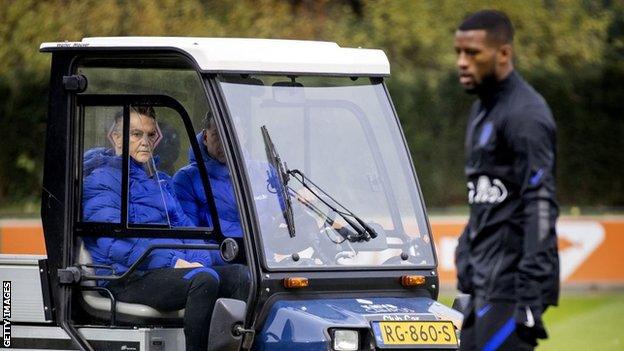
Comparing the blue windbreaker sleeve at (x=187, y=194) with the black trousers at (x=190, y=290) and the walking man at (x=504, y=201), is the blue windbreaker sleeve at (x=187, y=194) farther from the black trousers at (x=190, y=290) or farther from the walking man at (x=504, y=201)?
the walking man at (x=504, y=201)

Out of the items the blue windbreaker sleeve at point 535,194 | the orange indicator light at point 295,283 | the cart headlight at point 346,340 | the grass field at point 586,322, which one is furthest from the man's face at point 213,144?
the grass field at point 586,322

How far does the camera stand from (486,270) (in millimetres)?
5320

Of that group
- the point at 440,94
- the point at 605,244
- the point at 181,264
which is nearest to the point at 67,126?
the point at 181,264

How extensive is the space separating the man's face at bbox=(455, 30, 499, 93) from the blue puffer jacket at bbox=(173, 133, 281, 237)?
182cm

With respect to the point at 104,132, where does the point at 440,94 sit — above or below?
below

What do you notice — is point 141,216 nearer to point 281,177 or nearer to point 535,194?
point 281,177

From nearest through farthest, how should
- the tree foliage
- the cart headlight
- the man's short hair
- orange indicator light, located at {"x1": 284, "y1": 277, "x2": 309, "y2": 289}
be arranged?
the man's short hair
the cart headlight
orange indicator light, located at {"x1": 284, "y1": 277, "x2": 309, "y2": 289}
the tree foliage

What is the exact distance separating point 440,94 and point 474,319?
57.8 feet

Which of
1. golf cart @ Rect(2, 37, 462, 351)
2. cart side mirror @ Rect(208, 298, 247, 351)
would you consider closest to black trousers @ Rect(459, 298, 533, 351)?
golf cart @ Rect(2, 37, 462, 351)

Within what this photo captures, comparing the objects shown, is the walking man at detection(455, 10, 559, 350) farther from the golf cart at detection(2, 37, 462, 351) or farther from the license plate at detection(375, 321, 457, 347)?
the golf cart at detection(2, 37, 462, 351)

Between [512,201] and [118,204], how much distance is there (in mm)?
2774

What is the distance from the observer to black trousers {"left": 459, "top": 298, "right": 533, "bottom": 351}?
17.1ft

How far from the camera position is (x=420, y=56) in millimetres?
23906

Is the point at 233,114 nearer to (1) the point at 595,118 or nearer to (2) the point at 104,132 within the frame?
(2) the point at 104,132
